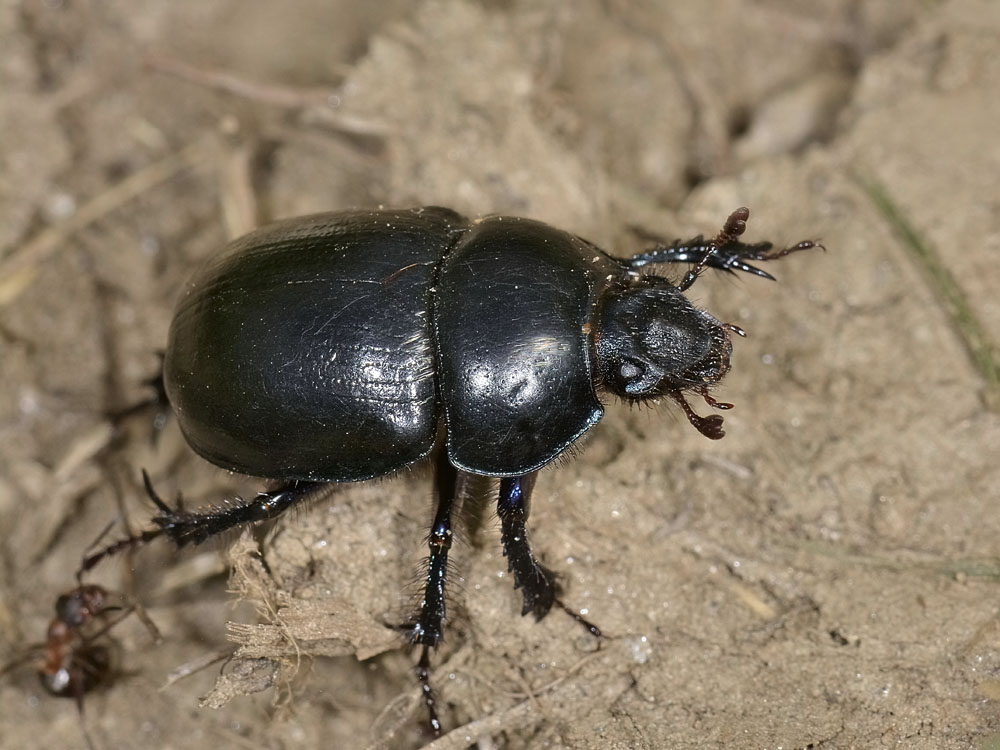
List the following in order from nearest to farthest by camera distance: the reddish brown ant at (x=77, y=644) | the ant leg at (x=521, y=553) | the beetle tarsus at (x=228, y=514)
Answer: the ant leg at (x=521, y=553)
the beetle tarsus at (x=228, y=514)
the reddish brown ant at (x=77, y=644)

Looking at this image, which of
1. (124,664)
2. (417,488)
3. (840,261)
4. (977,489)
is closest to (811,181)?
(840,261)

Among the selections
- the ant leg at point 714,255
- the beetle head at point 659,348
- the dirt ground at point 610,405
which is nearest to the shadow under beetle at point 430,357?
the beetle head at point 659,348

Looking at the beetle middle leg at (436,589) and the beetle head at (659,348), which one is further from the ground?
the beetle head at (659,348)

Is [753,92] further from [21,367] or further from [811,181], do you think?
[21,367]

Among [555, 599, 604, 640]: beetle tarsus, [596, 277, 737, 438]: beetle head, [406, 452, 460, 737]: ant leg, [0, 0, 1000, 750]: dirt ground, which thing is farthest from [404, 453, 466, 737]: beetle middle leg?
[596, 277, 737, 438]: beetle head

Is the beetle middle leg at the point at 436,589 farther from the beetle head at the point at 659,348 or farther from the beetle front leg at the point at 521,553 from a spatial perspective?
the beetle head at the point at 659,348

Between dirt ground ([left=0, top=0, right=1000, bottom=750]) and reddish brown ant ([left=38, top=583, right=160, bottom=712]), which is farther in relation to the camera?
reddish brown ant ([left=38, top=583, right=160, bottom=712])

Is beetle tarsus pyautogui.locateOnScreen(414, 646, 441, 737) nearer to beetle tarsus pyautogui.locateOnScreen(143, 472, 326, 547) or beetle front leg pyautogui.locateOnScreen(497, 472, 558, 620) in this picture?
beetle front leg pyautogui.locateOnScreen(497, 472, 558, 620)
